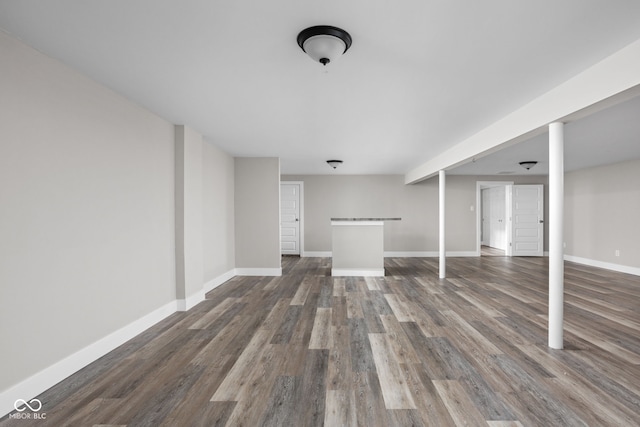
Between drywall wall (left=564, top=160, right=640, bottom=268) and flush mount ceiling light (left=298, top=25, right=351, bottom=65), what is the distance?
24.6ft

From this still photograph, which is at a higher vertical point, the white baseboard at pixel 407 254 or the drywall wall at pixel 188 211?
the drywall wall at pixel 188 211

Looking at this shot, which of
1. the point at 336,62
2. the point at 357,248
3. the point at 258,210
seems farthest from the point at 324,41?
the point at 357,248

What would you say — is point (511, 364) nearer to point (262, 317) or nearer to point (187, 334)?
point (262, 317)

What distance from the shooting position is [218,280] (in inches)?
203

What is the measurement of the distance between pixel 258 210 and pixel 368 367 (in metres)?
4.06

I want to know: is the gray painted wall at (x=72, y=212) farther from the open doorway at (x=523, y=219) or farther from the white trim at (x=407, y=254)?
the open doorway at (x=523, y=219)

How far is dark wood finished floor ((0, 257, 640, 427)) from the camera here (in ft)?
6.02

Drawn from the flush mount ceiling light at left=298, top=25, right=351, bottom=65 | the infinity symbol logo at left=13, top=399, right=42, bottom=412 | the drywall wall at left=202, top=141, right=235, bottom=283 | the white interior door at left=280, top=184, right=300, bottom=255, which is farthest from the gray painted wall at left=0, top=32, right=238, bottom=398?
the white interior door at left=280, top=184, right=300, bottom=255

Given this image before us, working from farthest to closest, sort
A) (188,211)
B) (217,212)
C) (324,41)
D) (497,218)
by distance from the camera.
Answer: (497,218) < (217,212) < (188,211) < (324,41)

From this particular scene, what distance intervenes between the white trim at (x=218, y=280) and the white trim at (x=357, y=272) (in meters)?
1.97

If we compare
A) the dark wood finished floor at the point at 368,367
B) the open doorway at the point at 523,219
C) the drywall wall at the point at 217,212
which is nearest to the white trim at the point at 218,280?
the drywall wall at the point at 217,212

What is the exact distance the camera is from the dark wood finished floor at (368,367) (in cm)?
183

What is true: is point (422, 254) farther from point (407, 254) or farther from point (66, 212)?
point (66, 212)

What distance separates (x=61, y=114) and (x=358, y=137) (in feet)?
10.9
